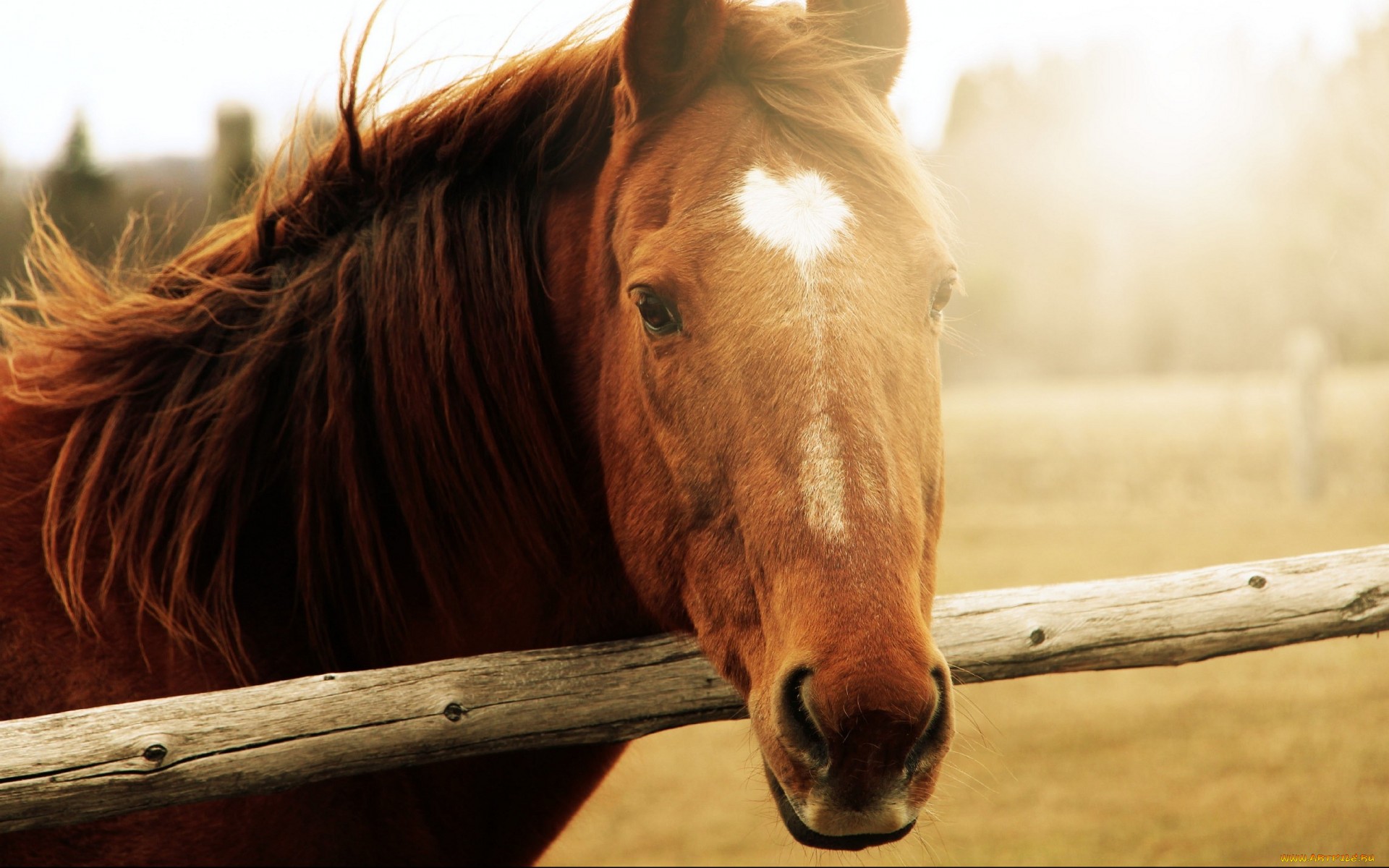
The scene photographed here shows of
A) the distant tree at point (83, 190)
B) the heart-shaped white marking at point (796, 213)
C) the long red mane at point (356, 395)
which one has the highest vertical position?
the heart-shaped white marking at point (796, 213)

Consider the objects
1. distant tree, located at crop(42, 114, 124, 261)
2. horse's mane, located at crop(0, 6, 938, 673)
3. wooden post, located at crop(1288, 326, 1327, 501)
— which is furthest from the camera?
wooden post, located at crop(1288, 326, 1327, 501)

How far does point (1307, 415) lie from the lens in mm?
11359

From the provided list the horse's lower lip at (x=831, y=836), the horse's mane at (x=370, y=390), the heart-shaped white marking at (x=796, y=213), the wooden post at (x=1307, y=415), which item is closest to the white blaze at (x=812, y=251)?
the heart-shaped white marking at (x=796, y=213)

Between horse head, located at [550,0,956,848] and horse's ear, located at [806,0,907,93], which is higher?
horse's ear, located at [806,0,907,93]

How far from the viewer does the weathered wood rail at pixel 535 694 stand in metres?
1.53

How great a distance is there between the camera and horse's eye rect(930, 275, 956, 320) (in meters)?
1.78

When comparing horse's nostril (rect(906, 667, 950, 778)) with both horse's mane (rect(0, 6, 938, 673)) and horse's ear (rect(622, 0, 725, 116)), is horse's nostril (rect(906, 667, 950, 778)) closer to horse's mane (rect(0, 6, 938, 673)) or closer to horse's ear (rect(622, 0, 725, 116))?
horse's mane (rect(0, 6, 938, 673))

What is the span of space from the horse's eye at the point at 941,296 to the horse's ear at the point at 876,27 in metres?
0.55

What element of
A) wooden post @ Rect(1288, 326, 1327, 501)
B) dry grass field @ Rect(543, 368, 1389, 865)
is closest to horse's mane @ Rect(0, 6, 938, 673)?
dry grass field @ Rect(543, 368, 1389, 865)

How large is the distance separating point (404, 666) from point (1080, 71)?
5633cm

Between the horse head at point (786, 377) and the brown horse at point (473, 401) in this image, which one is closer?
the horse head at point (786, 377)

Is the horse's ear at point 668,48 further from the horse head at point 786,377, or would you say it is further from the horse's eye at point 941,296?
the horse's eye at point 941,296

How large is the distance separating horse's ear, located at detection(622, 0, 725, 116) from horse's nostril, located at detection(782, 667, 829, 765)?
1164 millimetres

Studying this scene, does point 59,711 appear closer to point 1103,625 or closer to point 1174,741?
point 1103,625
